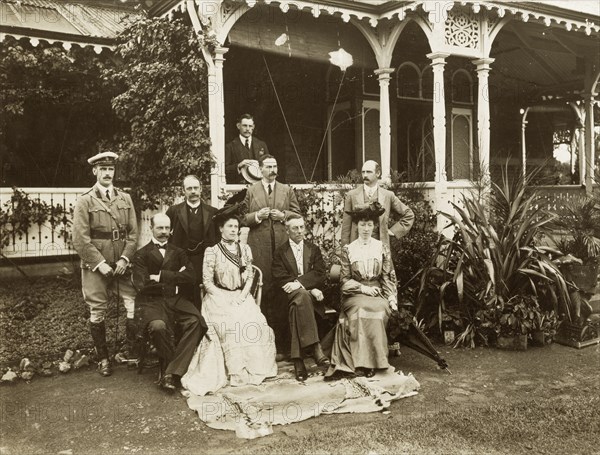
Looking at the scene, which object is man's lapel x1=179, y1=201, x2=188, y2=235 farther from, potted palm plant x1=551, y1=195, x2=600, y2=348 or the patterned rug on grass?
potted palm plant x1=551, y1=195, x2=600, y2=348

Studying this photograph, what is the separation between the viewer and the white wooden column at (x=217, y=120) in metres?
7.38

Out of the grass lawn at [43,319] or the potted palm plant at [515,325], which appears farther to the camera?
the potted palm plant at [515,325]

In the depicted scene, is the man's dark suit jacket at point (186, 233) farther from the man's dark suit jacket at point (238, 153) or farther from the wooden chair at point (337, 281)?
the man's dark suit jacket at point (238, 153)

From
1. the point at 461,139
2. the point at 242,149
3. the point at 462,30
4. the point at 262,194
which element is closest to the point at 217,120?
the point at 242,149

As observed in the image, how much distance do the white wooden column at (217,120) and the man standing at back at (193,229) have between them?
1.30 m

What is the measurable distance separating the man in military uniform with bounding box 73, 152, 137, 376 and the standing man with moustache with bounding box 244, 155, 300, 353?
123cm

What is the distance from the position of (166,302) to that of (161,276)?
25 cm

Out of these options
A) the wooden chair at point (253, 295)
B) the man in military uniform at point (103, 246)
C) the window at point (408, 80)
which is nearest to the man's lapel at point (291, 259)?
the wooden chair at point (253, 295)

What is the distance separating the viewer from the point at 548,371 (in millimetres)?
6062

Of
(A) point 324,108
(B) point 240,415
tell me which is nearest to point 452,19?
(A) point 324,108

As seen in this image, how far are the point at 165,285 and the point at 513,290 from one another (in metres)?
4.06

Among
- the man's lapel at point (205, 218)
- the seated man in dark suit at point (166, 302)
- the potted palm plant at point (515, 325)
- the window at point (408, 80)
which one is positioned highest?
the window at point (408, 80)

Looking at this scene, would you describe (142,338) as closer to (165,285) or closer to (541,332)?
(165,285)

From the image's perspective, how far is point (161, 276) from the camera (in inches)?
220
